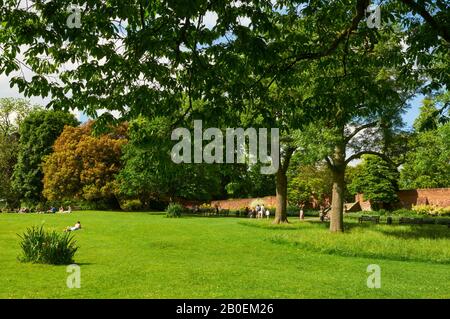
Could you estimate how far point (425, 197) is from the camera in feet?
184

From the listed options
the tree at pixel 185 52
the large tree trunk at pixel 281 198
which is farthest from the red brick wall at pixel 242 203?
the tree at pixel 185 52

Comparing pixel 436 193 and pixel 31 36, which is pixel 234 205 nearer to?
pixel 436 193

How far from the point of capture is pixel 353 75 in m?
11.0

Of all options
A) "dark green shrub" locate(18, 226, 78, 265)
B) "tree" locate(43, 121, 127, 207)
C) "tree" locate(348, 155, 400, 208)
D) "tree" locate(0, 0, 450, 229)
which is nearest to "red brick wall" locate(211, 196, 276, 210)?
"tree" locate(348, 155, 400, 208)

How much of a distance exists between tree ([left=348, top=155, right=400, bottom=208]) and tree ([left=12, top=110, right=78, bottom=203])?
40.8m

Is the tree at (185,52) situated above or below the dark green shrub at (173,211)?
above

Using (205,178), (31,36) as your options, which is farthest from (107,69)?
(205,178)

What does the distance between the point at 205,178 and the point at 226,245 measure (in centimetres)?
3325

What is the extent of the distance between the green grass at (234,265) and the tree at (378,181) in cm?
3202

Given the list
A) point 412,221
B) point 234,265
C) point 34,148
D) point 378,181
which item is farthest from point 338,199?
point 34,148

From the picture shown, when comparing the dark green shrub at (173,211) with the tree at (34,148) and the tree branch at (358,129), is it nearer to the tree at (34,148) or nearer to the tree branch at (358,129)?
the tree branch at (358,129)

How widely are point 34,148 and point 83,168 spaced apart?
13.2 meters

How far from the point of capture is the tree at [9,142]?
64.8 meters

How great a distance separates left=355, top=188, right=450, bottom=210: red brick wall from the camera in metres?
53.8
